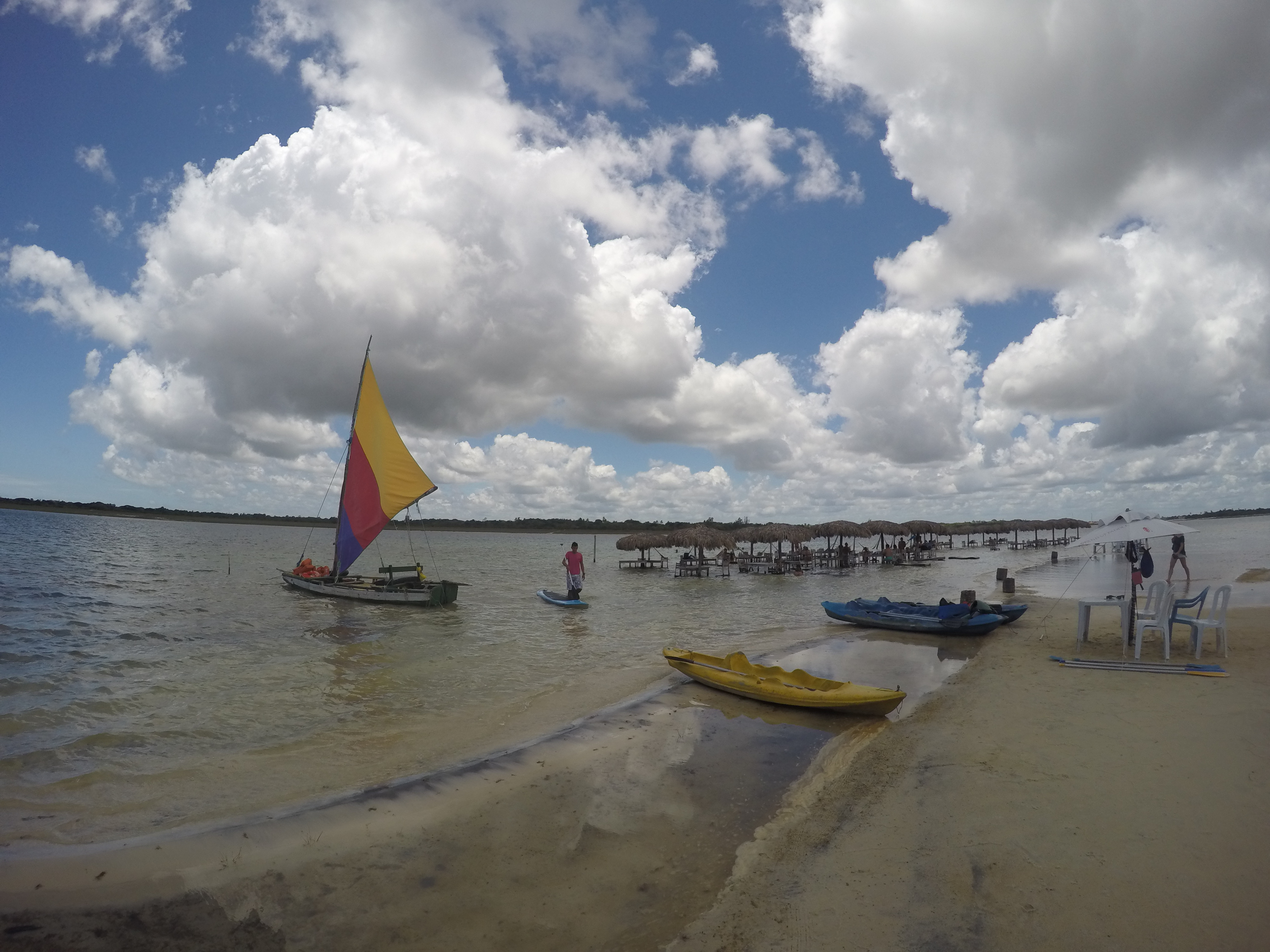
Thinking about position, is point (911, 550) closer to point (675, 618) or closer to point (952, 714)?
point (675, 618)

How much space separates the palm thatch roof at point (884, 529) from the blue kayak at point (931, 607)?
20.1 metres

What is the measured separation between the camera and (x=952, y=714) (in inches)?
284

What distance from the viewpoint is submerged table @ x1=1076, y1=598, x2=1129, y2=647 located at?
938 cm

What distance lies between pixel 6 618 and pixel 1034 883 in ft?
67.5

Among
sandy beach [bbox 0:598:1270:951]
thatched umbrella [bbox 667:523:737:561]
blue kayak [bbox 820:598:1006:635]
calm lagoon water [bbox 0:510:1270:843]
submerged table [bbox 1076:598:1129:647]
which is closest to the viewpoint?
sandy beach [bbox 0:598:1270:951]

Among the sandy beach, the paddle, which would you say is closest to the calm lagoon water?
the sandy beach

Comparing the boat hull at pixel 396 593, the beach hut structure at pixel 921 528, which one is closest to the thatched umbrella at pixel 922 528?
the beach hut structure at pixel 921 528

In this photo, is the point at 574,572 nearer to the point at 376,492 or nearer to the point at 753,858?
the point at 376,492

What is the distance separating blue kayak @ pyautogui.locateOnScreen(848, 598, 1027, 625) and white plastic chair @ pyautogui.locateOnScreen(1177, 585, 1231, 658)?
450cm

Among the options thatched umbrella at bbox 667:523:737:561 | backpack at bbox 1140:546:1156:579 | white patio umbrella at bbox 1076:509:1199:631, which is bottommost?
thatched umbrella at bbox 667:523:737:561

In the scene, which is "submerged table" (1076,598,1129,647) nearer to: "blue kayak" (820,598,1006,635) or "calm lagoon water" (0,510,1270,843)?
"calm lagoon water" (0,510,1270,843)

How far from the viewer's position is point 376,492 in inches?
734

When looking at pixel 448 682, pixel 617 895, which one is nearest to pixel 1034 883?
pixel 617 895

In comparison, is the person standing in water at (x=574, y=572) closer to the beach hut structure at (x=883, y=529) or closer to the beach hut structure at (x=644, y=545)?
the beach hut structure at (x=644, y=545)
